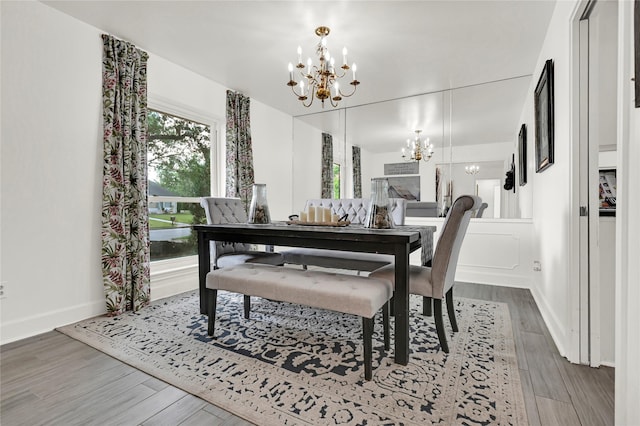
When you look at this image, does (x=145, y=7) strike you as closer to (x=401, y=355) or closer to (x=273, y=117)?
(x=273, y=117)

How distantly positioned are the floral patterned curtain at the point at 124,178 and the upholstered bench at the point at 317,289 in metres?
1.10

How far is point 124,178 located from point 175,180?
806 mm

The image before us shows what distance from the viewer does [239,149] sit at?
4.10 m

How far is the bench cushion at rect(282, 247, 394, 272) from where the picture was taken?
9.29 ft

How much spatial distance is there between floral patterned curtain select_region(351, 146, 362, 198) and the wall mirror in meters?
0.11

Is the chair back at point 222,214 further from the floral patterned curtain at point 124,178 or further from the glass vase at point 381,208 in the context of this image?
the glass vase at point 381,208

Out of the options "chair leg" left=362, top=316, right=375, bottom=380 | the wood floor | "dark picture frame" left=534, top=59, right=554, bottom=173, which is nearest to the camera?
the wood floor

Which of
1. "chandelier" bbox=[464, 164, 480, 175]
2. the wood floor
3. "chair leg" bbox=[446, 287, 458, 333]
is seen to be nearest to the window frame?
the wood floor

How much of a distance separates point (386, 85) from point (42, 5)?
10.8 ft

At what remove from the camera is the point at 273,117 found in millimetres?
4891

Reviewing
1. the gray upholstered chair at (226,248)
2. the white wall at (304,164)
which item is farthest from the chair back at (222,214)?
the white wall at (304,164)

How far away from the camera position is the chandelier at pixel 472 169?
4.00 m

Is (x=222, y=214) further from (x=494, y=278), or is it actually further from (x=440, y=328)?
(x=494, y=278)

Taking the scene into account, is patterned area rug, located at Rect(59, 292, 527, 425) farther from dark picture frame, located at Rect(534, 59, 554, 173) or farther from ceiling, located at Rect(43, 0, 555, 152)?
ceiling, located at Rect(43, 0, 555, 152)
